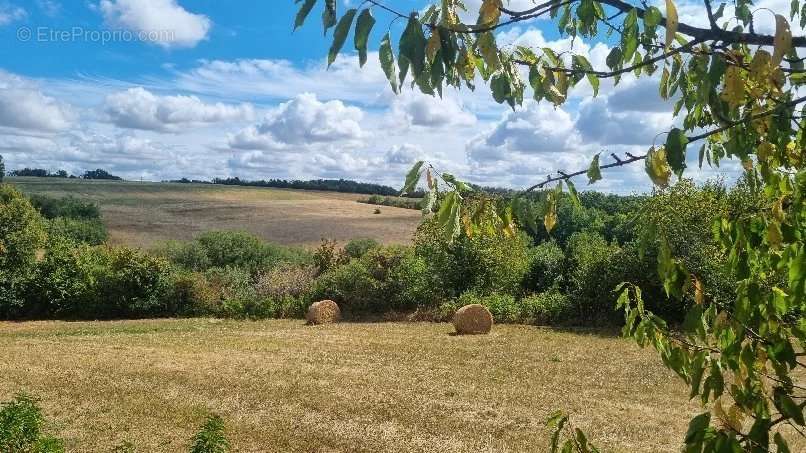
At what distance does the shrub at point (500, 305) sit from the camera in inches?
937

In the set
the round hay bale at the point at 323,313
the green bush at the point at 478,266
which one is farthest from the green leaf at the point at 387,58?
the green bush at the point at 478,266

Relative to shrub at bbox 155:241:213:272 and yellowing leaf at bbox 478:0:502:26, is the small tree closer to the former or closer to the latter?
yellowing leaf at bbox 478:0:502:26

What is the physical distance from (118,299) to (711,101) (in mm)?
29147

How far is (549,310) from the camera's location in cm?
2366

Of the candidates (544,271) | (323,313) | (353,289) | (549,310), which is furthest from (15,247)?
(549,310)

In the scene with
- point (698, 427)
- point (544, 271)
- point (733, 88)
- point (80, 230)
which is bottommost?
point (80, 230)

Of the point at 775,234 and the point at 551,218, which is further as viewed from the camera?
the point at 551,218

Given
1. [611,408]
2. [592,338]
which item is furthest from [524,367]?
[592,338]

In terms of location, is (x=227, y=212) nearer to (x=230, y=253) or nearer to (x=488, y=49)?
(x=230, y=253)

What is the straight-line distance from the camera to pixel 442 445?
28.6ft

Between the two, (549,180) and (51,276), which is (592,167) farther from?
(51,276)

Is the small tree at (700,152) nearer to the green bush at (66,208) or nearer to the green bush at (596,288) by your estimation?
the green bush at (596,288)

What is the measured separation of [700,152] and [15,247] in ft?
111

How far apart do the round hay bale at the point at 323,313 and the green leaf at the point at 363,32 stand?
923 inches
